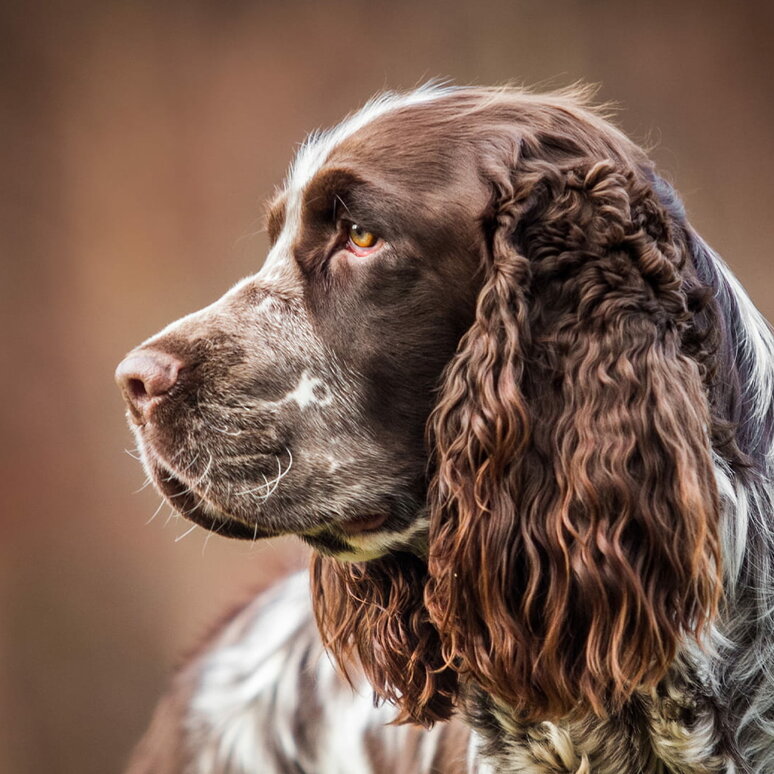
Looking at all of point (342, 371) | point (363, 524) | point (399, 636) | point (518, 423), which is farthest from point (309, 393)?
point (399, 636)

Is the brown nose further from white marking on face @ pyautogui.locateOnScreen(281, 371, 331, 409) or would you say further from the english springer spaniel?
white marking on face @ pyautogui.locateOnScreen(281, 371, 331, 409)

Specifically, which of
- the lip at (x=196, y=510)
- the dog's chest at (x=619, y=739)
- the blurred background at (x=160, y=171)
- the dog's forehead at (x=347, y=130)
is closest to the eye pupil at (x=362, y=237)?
the dog's forehead at (x=347, y=130)

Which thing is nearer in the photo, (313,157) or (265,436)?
(265,436)

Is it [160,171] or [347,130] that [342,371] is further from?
[160,171]

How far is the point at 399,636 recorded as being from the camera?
1.97 meters

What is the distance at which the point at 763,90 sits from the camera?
14.7ft

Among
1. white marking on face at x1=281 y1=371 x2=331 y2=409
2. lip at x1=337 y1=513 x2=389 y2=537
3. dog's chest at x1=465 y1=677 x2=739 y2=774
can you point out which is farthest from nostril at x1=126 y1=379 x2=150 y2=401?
dog's chest at x1=465 y1=677 x2=739 y2=774

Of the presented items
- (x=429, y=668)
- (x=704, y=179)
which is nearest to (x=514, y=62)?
(x=704, y=179)

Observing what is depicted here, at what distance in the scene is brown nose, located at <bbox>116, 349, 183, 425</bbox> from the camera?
5.86 ft

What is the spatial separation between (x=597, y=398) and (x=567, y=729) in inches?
21.9

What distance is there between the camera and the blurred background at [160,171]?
448cm

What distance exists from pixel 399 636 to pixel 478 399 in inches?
21.5

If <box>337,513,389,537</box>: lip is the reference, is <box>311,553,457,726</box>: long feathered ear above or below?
below

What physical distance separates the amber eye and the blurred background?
285 cm
